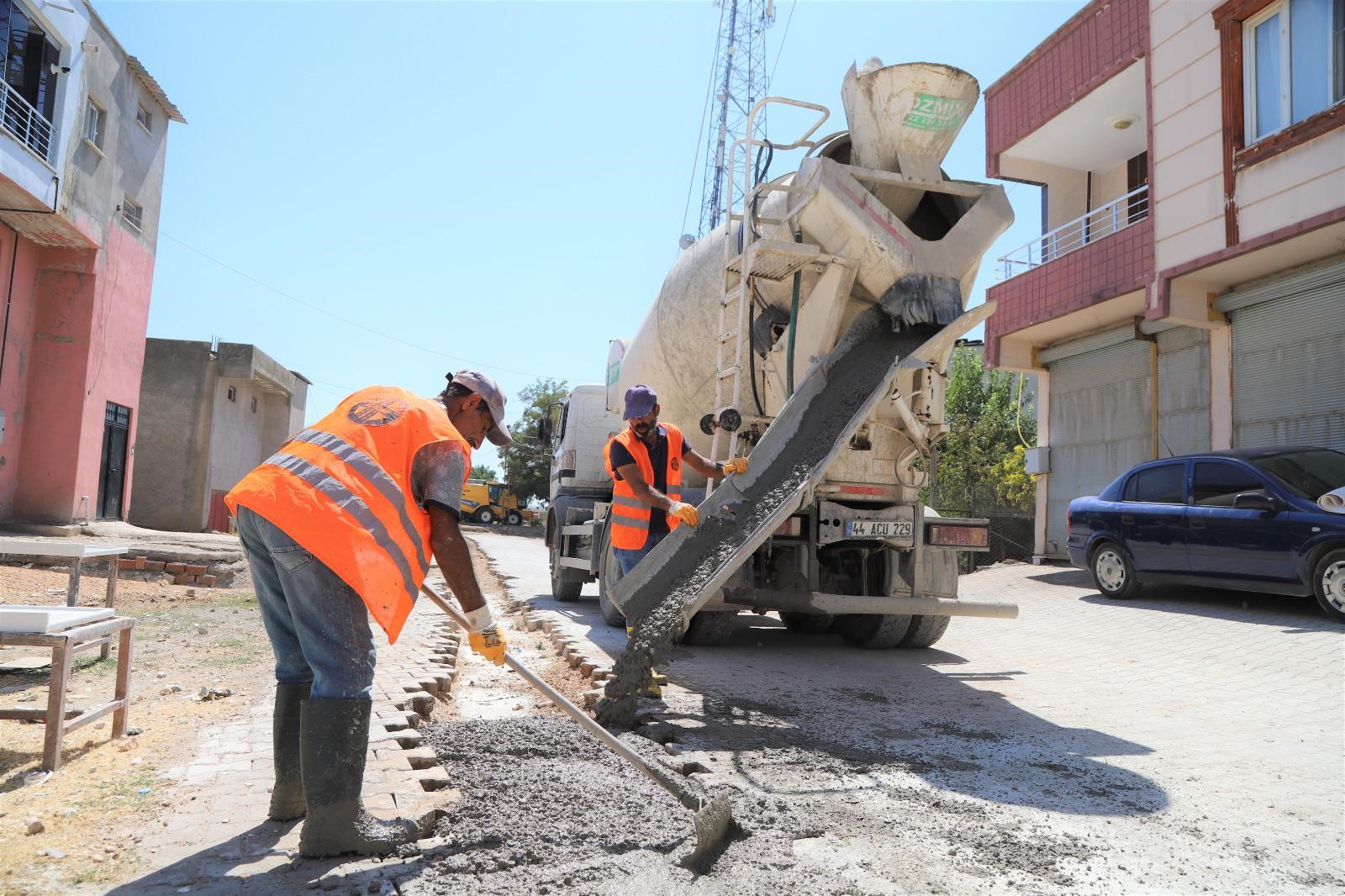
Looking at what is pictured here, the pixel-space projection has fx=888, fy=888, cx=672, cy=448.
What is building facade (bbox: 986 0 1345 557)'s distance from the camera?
32.5ft

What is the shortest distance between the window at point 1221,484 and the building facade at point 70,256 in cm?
1421

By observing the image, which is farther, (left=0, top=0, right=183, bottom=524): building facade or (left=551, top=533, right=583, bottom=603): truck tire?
(left=0, top=0, right=183, bottom=524): building facade

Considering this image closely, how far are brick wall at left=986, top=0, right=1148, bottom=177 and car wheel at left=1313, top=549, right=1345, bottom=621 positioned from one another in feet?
25.9

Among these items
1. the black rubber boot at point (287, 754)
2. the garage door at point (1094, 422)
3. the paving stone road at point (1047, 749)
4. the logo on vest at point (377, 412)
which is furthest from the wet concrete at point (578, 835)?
the garage door at point (1094, 422)

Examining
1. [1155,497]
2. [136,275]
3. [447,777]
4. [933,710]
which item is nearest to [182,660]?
[447,777]

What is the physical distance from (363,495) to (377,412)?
308 mm

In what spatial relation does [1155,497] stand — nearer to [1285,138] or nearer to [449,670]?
[1285,138]

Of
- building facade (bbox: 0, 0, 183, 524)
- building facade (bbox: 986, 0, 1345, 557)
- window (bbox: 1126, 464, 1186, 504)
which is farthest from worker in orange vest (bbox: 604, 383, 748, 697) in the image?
building facade (bbox: 0, 0, 183, 524)

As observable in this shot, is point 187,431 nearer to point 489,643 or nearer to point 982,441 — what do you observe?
point 489,643

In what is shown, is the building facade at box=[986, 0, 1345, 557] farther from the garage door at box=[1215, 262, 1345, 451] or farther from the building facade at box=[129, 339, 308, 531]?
the building facade at box=[129, 339, 308, 531]

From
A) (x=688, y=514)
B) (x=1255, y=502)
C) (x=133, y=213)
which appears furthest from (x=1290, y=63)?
(x=133, y=213)

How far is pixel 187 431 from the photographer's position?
1973 cm

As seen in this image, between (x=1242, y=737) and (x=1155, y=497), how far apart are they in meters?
5.08

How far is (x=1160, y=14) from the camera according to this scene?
11703 millimetres
